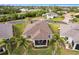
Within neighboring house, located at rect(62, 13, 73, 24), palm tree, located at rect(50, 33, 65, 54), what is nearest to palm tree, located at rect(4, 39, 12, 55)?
palm tree, located at rect(50, 33, 65, 54)

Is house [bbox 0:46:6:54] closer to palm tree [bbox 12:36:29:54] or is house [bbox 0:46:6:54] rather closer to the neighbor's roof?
palm tree [bbox 12:36:29:54]

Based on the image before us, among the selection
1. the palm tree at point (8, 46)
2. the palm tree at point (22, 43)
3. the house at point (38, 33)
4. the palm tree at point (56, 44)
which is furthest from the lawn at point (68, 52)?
the palm tree at point (8, 46)

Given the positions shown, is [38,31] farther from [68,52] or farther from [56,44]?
[68,52]

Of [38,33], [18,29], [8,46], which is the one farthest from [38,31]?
[8,46]

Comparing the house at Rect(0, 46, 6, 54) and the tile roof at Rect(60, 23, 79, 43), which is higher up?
the tile roof at Rect(60, 23, 79, 43)

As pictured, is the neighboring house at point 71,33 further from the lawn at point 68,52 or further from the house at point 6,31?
the house at point 6,31

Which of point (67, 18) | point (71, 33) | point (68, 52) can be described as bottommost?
point (68, 52)
